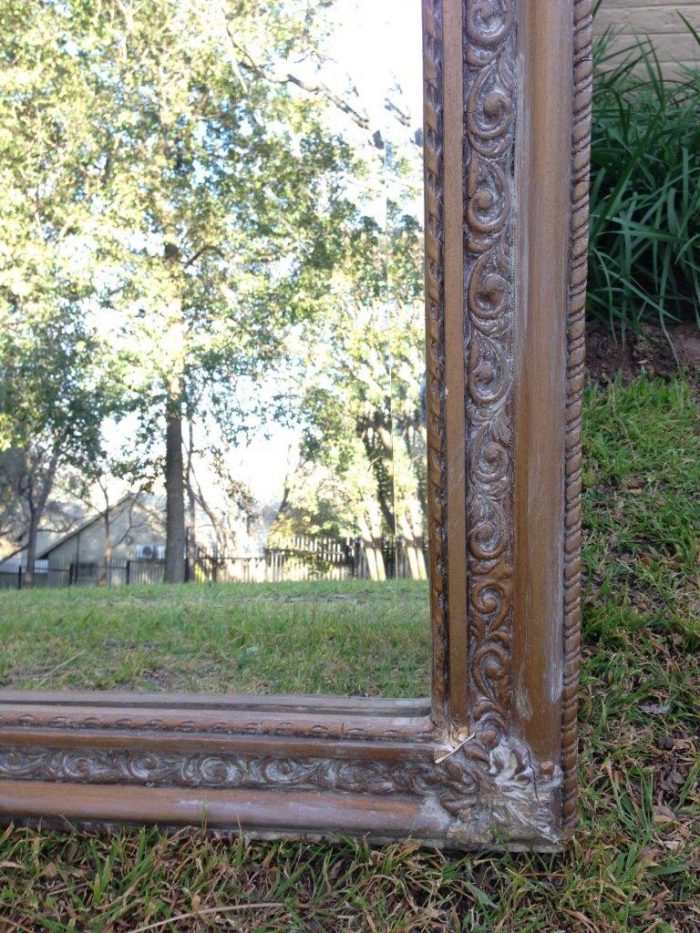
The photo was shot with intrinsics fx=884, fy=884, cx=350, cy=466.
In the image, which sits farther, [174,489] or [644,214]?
[644,214]

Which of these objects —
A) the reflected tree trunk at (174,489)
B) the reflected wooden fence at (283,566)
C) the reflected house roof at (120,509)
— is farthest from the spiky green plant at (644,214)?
the reflected house roof at (120,509)

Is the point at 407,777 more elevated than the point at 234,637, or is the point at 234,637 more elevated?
the point at 234,637

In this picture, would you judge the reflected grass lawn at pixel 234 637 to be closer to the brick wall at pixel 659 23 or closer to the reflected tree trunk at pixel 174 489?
the reflected tree trunk at pixel 174 489

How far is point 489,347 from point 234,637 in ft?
2.60

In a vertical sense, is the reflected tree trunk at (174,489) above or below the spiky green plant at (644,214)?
below

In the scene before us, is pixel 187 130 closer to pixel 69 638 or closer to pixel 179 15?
pixel 179 15

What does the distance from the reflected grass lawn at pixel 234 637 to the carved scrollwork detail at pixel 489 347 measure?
0.65ft

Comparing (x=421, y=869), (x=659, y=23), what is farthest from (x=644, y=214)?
(x=421, y=869)

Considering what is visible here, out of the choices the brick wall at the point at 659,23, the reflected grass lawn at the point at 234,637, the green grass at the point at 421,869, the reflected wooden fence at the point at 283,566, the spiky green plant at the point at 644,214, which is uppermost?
the brick wall at the point at 659,23

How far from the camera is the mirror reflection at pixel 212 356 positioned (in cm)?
182

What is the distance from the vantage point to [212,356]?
1.88 meters

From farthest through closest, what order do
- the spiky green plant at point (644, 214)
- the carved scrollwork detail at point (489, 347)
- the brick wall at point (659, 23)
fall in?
1. the brick wall at point (659, 23)
2. the spiky green plant at point (644, 214)
3. the carved scrollwork detail at point (489, 347)

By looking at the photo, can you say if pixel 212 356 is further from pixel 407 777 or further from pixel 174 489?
pixel 407 777

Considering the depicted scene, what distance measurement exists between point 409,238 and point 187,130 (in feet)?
1.76
